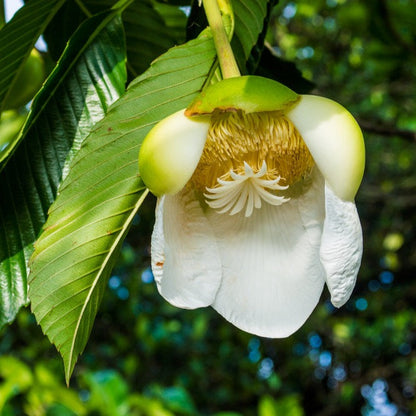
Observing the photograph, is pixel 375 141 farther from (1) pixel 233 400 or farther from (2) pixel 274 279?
(2) pixel 274 279

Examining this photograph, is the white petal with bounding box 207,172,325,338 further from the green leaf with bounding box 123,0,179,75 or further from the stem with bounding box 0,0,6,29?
the stem with bounding box 0,0,6,29

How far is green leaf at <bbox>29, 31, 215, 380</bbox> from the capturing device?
1.87 ft

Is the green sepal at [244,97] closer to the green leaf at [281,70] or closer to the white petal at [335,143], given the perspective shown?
the white petal at [335,143]

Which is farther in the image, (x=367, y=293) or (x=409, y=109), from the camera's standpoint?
(x=367, y=293)

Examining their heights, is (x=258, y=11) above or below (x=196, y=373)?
above

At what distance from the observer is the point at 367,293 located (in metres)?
4.37

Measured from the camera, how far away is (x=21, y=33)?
727 millimetres

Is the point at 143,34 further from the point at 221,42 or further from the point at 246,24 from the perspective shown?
the point at 221,42

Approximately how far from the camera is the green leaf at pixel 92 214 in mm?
569

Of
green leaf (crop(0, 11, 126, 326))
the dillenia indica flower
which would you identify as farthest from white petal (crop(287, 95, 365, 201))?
green leaf (crop(0, 11, 126, 326))

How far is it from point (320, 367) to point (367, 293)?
2.26ft

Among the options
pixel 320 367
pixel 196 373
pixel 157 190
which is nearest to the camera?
pixel 157 190

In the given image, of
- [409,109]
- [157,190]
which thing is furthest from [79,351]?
[409,109]

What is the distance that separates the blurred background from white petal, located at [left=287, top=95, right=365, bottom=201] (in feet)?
9.72
